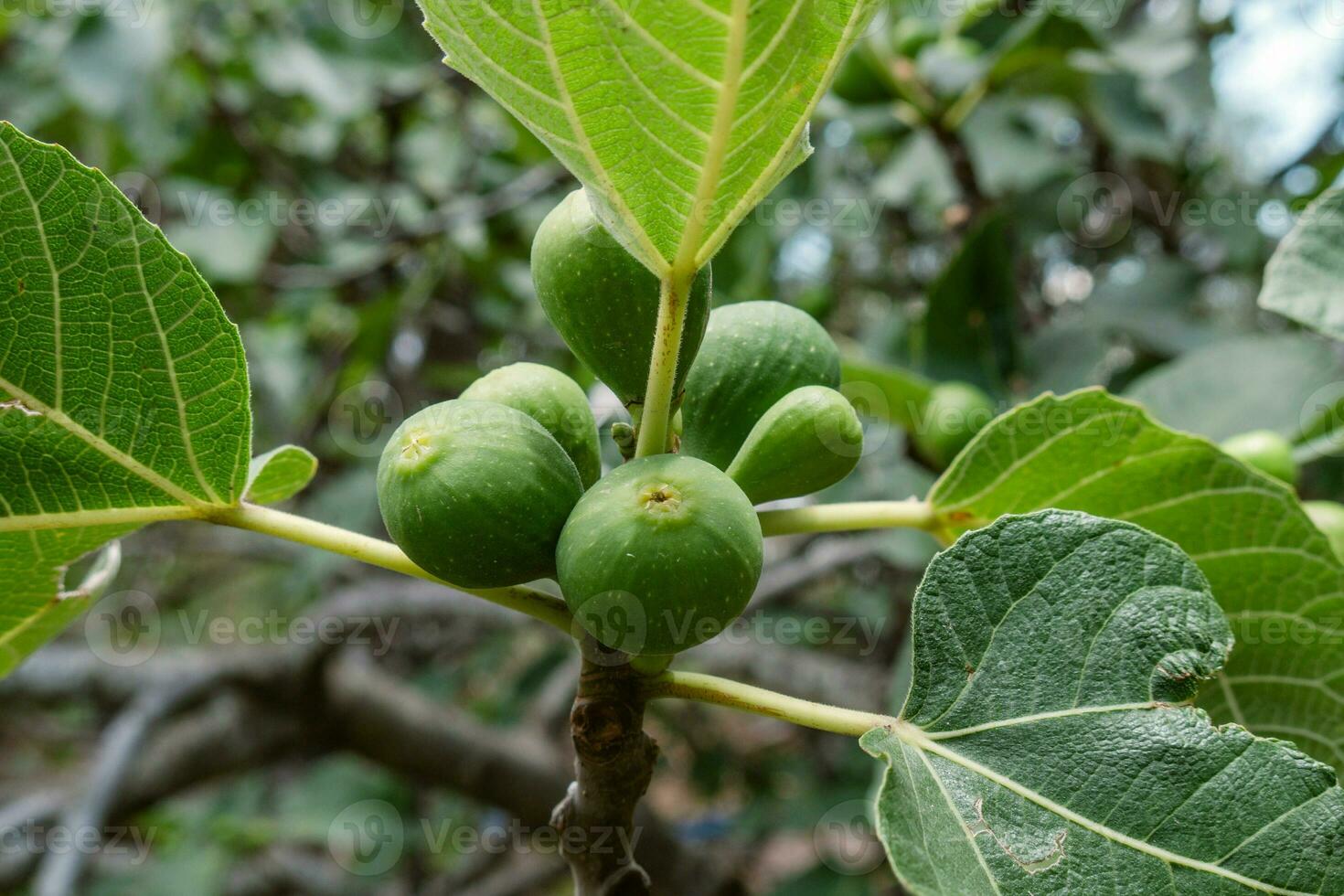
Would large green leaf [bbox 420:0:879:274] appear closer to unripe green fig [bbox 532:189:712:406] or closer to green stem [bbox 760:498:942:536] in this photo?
unripe green fig [bbox 532:189:712:406]

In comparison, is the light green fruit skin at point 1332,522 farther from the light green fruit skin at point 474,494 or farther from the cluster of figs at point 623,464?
the light green fruit skin at point 474,494

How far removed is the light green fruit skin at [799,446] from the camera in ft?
3.04

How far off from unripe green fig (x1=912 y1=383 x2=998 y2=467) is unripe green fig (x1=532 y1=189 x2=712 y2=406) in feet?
2.91

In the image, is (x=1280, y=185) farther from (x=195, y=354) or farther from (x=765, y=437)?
(x=195, y=354)

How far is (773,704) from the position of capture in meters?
0.87

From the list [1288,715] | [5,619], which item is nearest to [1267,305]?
[1288,715]

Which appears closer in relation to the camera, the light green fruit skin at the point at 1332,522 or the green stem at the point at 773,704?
the green stem at the point at 773,704

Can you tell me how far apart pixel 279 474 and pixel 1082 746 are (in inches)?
32.4

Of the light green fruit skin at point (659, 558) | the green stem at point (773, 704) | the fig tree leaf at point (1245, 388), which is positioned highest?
the light green fruit skin at point (659, 558)

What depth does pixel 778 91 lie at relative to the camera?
798mm

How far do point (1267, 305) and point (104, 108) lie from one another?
10.4ft

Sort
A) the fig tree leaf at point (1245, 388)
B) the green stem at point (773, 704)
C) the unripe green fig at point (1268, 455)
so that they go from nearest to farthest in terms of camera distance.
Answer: the green stem at point (773, 704) < the unripe green fig at point (1268, 455) < the fig tree leaf at point (1245, 388)

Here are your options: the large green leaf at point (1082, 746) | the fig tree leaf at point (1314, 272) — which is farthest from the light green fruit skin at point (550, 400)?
the fig tree leaf at point (1314, 272)

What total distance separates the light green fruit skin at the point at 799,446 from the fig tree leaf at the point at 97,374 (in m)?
0.49
